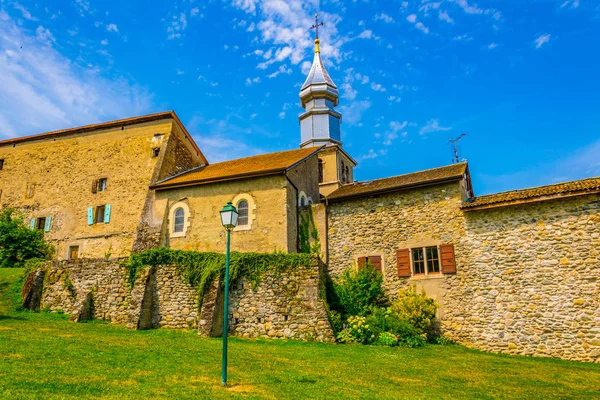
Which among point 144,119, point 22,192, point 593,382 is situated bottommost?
point 593,382

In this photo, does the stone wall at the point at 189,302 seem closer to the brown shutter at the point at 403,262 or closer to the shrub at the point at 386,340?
the shrub at the point at 386,340

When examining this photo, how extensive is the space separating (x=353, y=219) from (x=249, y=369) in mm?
10585

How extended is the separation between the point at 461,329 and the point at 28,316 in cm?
1608

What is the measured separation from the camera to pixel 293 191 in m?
19.7

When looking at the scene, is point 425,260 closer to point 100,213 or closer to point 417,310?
point 417,310

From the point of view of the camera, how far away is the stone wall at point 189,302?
48.5 feet

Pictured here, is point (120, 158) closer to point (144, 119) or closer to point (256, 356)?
point (144, 119)

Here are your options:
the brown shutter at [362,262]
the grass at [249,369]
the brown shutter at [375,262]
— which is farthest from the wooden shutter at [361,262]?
the grass at [249,369]

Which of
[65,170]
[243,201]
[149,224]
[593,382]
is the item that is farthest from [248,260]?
[65,170]

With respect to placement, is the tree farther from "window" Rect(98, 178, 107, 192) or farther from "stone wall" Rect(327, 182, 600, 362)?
"stone wall" Rect(327, 182, 600, 362)

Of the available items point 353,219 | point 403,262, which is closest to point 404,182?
point 353,219

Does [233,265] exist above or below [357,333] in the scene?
above

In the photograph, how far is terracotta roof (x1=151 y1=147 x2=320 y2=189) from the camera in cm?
1934

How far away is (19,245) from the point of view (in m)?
23.5
